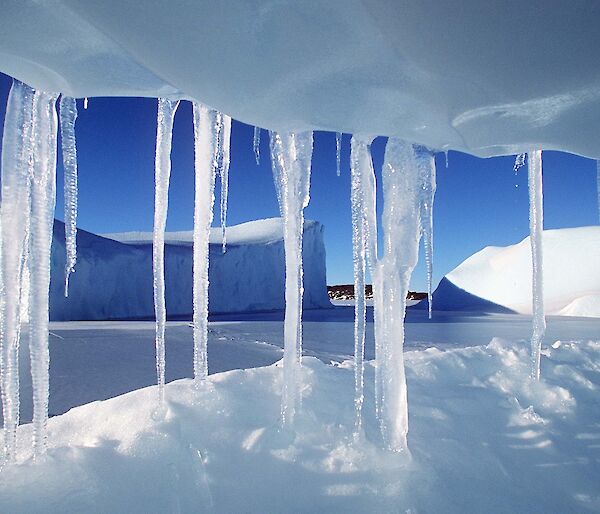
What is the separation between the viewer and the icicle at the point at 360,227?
2.27 metres

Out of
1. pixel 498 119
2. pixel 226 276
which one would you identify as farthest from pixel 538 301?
pixel 226 276

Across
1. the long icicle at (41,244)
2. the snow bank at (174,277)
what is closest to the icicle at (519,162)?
the long icicle at (41,244)

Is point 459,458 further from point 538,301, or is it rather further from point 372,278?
point 538,301

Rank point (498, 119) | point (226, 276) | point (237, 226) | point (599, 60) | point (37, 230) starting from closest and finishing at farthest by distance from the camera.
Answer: point (599, 60) → point (498, 119) → point (37, 230) → point (226, 276) → point (237, 226)

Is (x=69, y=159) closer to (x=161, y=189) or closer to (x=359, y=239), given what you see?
(x=161, y=189)

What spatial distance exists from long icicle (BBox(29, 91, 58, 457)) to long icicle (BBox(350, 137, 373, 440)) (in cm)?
130

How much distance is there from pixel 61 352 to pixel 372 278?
4238 mm

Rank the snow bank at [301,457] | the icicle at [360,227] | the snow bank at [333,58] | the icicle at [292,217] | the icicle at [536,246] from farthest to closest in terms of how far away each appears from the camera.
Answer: the icicle at [536,246], the icicle at [360,227], the icicle at [292,217], the snow bank at [301,457], the snow bank at [333,58]

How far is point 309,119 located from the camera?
182cm

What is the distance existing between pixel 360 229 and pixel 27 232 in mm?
1465

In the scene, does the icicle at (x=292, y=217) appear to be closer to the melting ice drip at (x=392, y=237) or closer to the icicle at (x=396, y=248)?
the melting ice drip at (x=392, y=237)

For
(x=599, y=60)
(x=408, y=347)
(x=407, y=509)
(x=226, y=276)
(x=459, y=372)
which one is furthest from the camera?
(x=226, y=276)

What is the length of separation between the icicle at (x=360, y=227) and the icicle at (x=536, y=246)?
1503mm

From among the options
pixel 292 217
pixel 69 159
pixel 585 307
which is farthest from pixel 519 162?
pixel 585 307
